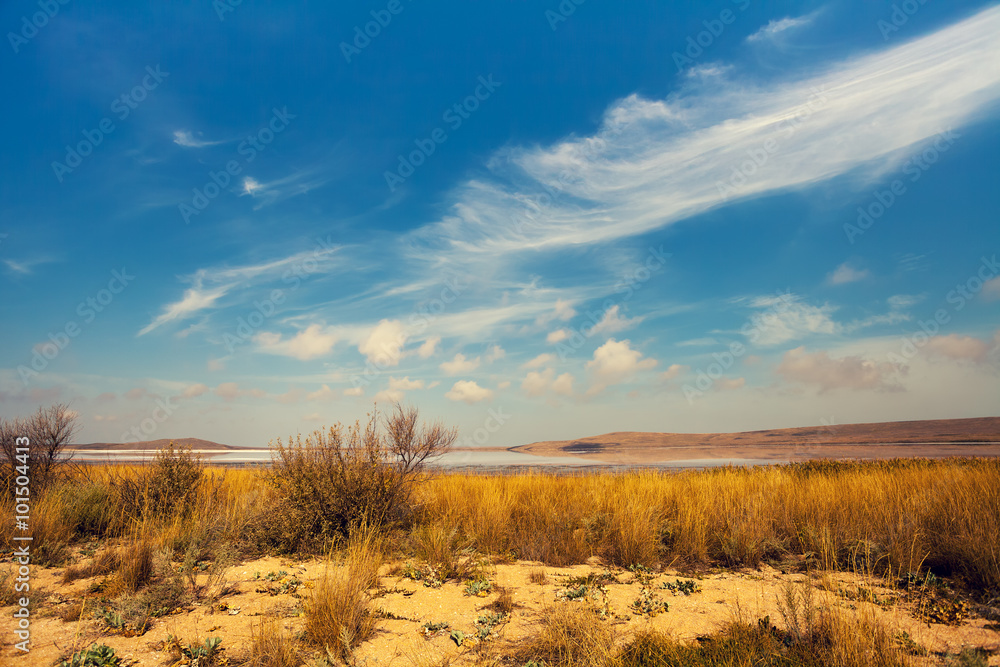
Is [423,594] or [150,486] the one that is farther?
[150,486]

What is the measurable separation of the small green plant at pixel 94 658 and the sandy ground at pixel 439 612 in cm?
14

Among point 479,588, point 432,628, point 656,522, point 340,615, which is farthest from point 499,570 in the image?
point 340,615

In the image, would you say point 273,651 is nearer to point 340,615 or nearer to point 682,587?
point 340,615

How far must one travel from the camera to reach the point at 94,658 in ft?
13.2

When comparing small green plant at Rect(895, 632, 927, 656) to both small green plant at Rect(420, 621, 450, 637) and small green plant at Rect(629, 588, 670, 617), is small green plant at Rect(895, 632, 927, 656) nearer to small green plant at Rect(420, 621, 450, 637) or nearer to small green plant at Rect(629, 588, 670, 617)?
small green plant at Rect(629, 588, 670, 617)

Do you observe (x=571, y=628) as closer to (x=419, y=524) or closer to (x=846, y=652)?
(x=846, y=652)

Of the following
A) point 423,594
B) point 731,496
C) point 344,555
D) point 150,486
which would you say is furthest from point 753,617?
point 150,486

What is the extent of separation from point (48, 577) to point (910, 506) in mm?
13261

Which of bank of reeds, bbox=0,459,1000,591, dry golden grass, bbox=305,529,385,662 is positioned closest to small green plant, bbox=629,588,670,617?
bank of reeds, bbox=0,459,1000,591

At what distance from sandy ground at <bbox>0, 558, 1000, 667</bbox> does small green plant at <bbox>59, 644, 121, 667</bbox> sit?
14 cm

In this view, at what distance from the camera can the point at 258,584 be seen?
20.5 feet

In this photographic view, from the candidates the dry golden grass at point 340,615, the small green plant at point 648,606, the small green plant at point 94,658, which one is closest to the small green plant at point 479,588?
the dry golden grass at point 340,615

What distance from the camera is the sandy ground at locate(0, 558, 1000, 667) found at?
4.30m

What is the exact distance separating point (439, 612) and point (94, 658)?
3.09 m
